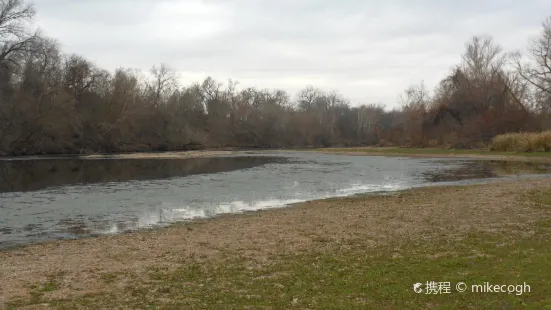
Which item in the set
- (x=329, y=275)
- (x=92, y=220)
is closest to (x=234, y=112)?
(x=92, y=220)

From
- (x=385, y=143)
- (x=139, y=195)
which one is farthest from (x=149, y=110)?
(x=139, y=195)

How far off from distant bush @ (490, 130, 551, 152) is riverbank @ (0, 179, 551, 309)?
3920cm

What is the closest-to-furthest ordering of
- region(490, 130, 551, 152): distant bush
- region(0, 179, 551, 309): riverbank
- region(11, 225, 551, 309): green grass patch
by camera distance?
1. region(11, 225, 551, 309): green grass patch
2. region(0, 179, 551, 309): riverbank
3. region(490, 130, 551, 152): distant bush

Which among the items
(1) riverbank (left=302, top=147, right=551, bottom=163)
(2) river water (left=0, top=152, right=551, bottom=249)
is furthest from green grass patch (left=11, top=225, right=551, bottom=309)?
(1) riverbank (left=302, top=147, right=551, bottom=163)

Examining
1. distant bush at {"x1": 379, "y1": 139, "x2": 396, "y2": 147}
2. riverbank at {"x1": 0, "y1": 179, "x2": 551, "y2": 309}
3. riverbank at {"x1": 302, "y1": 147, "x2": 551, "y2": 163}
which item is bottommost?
riverbank at {"x1": 0, "y1": 179, "x2": 551, "y2": 309}

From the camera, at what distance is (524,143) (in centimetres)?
5347

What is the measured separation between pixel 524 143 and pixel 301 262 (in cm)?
5139

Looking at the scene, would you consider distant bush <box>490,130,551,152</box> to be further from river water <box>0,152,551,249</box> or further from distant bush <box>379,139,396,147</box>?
distant bush <box>379,139,396,147</box>

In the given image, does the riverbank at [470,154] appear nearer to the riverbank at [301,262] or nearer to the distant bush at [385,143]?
the distant bush at [385,143]

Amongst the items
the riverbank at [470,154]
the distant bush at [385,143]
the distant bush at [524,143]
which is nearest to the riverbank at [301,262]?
the riverbank at [470,154]

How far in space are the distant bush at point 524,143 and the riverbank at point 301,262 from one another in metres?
39.2

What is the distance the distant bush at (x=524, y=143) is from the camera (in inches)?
2021

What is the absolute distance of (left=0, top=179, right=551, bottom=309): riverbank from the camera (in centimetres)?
777

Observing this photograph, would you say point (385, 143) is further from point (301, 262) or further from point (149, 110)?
point (301, 262)
